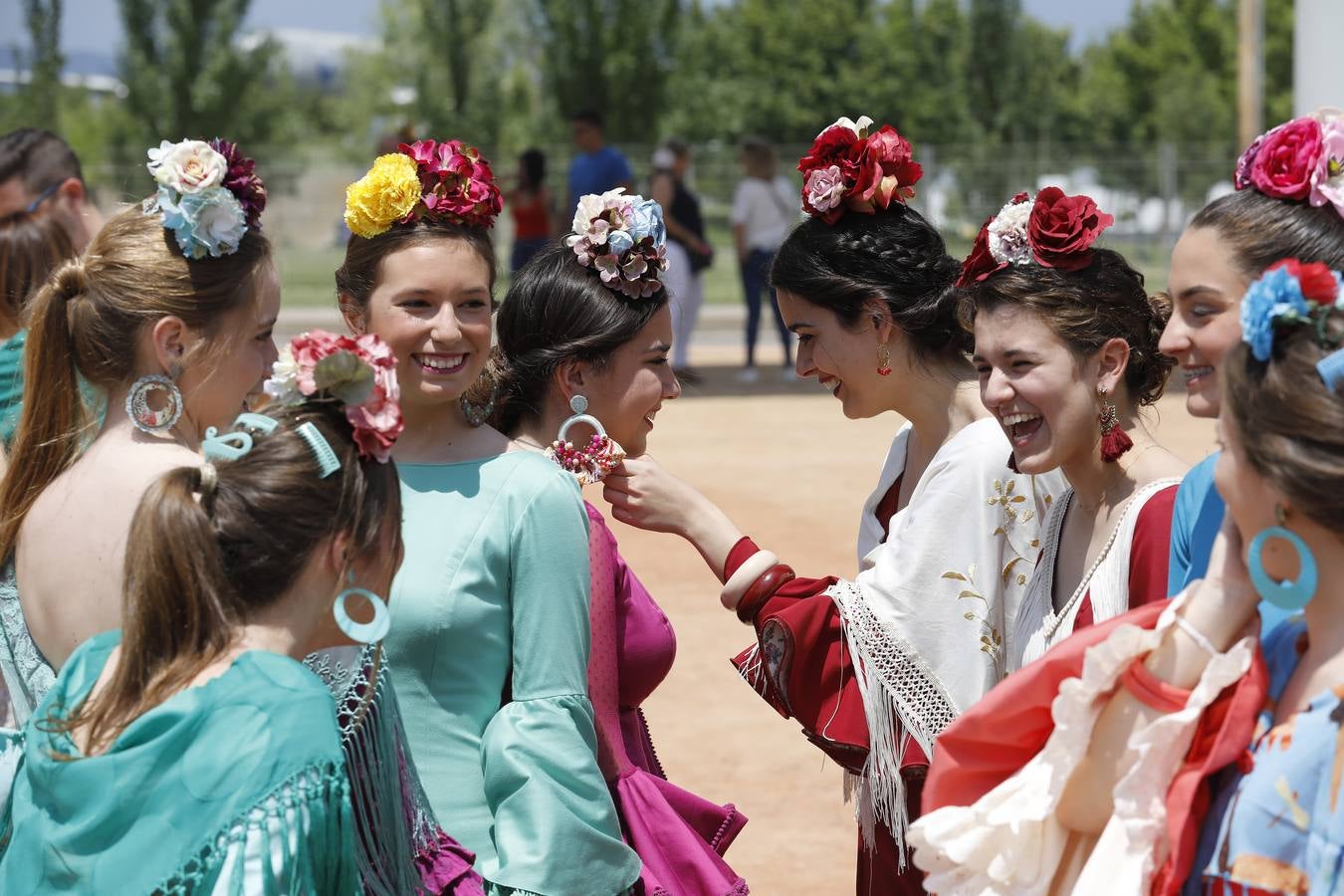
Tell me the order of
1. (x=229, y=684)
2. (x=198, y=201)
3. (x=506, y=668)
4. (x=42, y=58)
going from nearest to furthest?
(x=229, y=684), (x=506, y=668), (x=198, y=201), (x=42, y=58)

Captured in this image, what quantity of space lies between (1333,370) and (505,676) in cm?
152

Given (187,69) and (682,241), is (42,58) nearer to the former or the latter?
(187,69)

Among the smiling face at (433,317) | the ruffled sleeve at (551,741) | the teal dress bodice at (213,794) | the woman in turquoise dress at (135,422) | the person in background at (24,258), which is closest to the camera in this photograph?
the teal dress bodice at (213,794)

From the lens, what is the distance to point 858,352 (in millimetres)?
3611

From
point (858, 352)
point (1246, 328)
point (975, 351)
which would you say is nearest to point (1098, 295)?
point (975, 351)

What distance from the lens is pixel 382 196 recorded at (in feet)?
10.2

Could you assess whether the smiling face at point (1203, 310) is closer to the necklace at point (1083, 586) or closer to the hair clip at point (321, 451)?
the necklace at point (1083, 586)

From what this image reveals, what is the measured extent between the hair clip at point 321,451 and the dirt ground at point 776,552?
2.06 metres

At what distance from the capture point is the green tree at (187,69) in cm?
3089

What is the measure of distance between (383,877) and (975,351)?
1.56 meters

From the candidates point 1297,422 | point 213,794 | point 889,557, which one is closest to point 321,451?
point 213,794

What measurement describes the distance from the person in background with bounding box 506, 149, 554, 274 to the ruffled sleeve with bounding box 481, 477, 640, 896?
1227 centimetres

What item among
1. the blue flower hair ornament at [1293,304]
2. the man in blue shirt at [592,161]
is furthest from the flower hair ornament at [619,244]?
the man in blue shirt at [592,161]

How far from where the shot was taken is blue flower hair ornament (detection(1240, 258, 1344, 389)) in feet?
6.46
